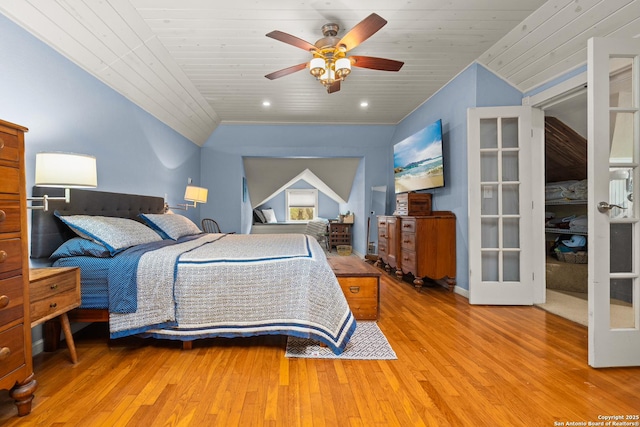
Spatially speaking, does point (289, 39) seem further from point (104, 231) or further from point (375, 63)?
point (104, 231)

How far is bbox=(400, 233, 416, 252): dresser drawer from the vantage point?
3.44 meters

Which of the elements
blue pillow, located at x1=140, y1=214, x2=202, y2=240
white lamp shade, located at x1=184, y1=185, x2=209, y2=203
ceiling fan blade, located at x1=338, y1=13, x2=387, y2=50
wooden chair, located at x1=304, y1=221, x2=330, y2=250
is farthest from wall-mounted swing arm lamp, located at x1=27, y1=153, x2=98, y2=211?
wooden chair, located at x1=304, y1=221, x2=330, y2=250

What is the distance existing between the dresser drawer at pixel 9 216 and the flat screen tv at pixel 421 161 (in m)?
3.59

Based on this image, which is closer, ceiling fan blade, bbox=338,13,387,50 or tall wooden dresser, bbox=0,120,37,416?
tall wooden dresser, bbox=0,120,37,416

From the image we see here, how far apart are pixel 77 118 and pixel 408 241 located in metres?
3.35

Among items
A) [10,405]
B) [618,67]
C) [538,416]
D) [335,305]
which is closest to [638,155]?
[618,67]

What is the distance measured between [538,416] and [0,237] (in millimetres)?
2417

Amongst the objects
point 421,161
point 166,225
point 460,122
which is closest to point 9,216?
point 166,225

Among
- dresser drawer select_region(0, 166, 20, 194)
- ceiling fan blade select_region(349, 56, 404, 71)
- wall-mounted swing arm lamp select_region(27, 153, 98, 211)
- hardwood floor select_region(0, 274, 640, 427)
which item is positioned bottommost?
hardwood floor select_region(0, 274, 640, 427)

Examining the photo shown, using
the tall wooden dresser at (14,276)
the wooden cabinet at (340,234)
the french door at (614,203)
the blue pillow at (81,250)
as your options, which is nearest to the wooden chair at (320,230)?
the wooden cabinet at (340,234)

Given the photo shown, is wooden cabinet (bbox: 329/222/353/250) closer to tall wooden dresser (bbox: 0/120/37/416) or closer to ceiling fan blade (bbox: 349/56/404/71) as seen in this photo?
ceiling fan blade (bbox: 349/56/404/71)

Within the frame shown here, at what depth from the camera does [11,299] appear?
1.28 meters

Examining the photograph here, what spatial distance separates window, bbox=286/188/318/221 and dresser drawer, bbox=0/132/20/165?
23.6ft

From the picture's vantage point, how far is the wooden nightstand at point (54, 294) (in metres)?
1.48
